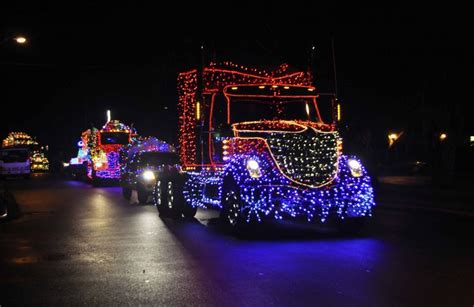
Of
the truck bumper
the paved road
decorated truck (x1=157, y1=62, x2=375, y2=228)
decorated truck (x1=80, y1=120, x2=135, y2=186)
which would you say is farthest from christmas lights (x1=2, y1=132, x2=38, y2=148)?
A: the truck bumper

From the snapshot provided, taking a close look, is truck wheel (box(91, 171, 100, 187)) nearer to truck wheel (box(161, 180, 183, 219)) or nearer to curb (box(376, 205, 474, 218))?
truck wheel (box(161, 180, 183, 219))

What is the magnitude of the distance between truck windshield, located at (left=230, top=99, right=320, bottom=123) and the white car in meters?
37.7

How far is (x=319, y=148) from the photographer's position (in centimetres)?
1296

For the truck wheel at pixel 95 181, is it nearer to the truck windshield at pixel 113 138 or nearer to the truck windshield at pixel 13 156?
the truck windshield at pixel 113 138

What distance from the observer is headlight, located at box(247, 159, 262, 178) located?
12.5 metres

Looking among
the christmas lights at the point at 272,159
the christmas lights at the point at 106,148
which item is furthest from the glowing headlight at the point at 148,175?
the christmas lights at the point at 106,148

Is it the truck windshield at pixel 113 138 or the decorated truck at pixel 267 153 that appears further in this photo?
the truck windshield at pixel 113 138

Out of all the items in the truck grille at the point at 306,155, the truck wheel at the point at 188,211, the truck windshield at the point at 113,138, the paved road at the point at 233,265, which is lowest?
the paved road at the point at 233,265

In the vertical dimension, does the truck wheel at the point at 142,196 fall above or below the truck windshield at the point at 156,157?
below

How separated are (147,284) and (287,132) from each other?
5722 mm

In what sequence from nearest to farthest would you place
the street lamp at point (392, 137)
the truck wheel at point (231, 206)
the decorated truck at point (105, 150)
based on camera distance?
1. the truck wheel at point (231, 206)
2. the decorated truck at point (105, 150)
3. the street lamp at point (392, 137)

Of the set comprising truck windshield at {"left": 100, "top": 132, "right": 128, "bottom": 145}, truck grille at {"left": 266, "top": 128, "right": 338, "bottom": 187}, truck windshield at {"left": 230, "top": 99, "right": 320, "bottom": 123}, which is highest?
truck windshield at {"left": 100, "top": 132, "right": 128, "bottom": 145}

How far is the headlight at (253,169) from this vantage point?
12469mm

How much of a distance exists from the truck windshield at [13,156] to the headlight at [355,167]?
39.6 metres
